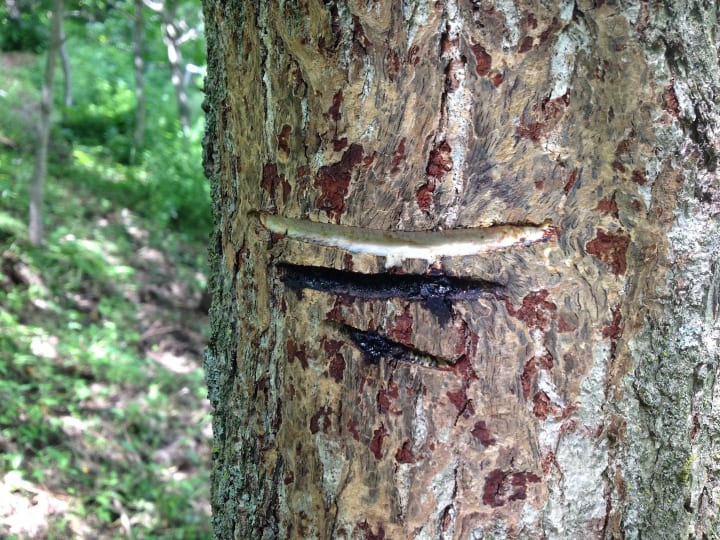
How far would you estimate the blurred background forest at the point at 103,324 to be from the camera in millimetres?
3094

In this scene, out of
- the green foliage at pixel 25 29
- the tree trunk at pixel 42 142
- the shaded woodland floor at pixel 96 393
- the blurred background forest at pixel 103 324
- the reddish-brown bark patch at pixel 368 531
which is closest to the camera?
the reddish-brown bark patch at pixel 368 531

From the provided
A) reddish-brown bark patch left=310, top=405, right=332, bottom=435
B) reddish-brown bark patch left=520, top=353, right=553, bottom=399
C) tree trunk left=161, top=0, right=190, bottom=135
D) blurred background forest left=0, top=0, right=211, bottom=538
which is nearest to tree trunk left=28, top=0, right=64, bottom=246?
blurred background forest left=0, top=0, right=211, bottom=538

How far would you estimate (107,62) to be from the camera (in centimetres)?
1247

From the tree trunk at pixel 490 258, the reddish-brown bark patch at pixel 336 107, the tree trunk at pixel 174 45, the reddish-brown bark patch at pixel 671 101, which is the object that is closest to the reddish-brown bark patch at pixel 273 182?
the tree trunk at pixel 490 258

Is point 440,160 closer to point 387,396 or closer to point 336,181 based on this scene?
point 336,181

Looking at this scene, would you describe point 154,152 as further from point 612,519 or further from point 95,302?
point 612,519

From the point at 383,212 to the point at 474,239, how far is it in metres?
0.13

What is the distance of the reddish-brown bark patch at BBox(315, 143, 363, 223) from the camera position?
799mm

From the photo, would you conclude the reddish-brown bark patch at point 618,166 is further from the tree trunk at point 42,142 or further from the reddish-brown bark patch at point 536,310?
the tree trunk at point 42,142

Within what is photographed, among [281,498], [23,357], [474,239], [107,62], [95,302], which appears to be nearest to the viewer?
[474,239]

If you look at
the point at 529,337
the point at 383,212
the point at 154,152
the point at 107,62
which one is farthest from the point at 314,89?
the point at 107,62

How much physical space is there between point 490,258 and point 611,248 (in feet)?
0.58

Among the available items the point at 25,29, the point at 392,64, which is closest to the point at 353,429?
the point at 392,64

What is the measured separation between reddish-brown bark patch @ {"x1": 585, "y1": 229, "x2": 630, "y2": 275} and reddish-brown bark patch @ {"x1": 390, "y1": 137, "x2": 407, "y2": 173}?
290mm
